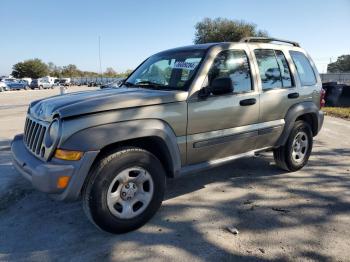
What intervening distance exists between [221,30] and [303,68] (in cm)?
2678

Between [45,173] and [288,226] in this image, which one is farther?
[288,226]


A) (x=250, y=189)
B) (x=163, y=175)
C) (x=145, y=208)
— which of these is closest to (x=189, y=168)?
(x=163, y=175)

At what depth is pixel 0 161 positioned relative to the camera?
20.9ft

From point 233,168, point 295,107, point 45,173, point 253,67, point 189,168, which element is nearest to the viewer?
point 45,173

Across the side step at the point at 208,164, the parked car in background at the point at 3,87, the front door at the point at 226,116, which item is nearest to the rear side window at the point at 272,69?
the front door at the point at 226,116

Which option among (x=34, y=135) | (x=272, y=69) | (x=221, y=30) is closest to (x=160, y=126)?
(x=34, y=135)

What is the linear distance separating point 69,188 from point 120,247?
72 centimetres

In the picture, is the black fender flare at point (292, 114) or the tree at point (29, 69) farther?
the tree at point (29, 69)

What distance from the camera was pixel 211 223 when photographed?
4.02 meters

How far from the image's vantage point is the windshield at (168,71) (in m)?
4.43

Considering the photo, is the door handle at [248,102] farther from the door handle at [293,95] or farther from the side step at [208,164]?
the door handle at [293,95]

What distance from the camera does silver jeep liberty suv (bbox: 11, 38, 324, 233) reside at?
11.4ft

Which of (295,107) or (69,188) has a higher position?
(295,107)

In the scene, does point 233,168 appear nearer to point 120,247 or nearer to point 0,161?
point 120,247
